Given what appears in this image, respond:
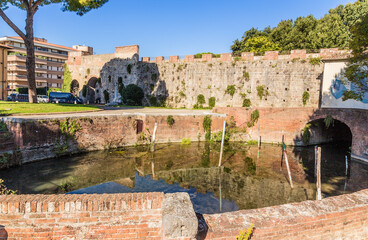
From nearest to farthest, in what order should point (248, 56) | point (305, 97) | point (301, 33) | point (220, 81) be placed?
point (305, 97), point (248, 56), point (220, 81), point (301, 33)

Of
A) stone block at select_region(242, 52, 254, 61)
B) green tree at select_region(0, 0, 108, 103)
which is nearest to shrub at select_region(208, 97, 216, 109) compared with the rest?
stone block at select_region(242, 52, 254, 61)

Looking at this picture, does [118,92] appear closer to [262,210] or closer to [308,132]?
[308,132]

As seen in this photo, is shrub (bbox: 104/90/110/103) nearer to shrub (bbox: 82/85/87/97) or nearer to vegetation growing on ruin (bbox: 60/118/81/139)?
shrub (bbox: 82/85/87/97)

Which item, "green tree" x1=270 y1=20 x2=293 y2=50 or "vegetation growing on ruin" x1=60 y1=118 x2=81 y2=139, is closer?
"vegetation growing on ruin" x1=60 y1=118 x2=81 y2=139

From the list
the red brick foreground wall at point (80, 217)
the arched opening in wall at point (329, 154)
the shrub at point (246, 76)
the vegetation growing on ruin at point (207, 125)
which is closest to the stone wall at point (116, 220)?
the red brick foreground wall at point (80, 217)

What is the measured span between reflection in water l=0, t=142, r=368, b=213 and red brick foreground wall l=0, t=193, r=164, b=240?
19.2 ft

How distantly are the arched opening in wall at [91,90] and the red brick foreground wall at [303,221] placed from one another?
115 feet

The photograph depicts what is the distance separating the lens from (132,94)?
98.4 ft

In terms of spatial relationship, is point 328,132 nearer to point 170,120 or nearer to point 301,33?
point 170,120

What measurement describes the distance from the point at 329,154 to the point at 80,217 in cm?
1812

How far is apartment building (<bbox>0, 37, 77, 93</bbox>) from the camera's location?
52.1 m

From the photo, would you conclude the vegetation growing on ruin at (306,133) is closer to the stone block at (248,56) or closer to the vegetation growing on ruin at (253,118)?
the vegetation growing on ruin at (253,118)

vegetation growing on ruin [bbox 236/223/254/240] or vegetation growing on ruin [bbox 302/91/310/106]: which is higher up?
vegetation growing on ruin [bbox 302/91/310/106]

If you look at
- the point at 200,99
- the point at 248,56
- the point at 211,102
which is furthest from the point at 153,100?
the point at 248,56
